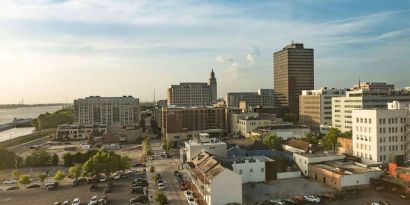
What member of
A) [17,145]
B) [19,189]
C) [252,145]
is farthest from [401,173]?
[17,145]

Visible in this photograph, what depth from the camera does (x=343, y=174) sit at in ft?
165

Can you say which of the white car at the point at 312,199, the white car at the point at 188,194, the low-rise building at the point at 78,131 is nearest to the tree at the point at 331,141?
the white car at the point at 312,199

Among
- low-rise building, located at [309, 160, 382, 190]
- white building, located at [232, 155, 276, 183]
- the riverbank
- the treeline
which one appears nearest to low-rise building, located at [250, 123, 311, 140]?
low-rise building, located at [309, 160, 382, 190]

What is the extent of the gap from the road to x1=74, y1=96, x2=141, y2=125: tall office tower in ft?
186

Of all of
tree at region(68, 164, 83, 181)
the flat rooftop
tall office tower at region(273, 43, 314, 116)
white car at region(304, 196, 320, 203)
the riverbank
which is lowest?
the riverbank

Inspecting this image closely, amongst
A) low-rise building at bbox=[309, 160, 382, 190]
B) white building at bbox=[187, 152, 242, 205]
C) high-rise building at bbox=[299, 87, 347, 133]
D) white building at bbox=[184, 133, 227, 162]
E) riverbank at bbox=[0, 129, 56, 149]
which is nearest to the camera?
white building at bbox=[187, 152, 242, 205]

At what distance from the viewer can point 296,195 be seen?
47.8 metres

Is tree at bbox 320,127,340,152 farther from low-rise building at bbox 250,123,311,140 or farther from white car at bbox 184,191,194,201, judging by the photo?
white car at bbox 184,191,194,201

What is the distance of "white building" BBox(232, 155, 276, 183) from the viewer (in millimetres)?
53875

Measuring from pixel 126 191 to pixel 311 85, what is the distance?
13302cm

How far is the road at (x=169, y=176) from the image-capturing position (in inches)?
1903

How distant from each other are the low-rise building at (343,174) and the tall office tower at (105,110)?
10489cm

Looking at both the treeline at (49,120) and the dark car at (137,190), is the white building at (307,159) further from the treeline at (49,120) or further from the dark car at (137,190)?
the treeline at (49,120)

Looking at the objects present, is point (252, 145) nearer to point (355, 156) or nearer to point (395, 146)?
point (355, 156)
